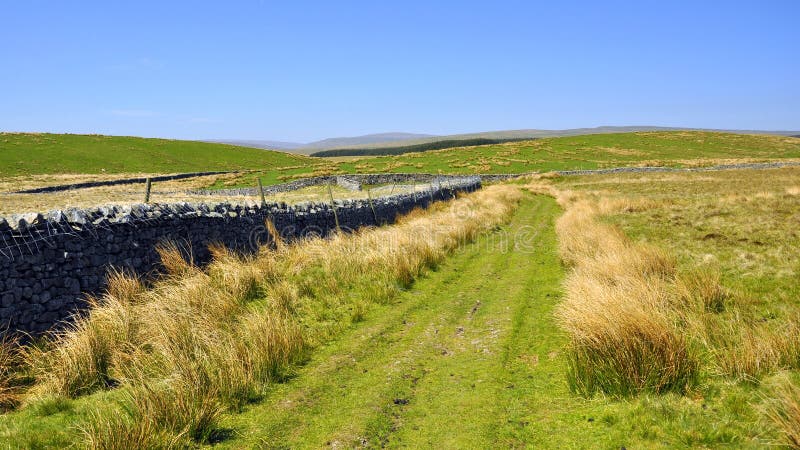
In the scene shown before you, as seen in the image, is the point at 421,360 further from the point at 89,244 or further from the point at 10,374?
the point at 89,244

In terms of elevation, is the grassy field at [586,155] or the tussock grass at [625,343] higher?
the grassy field at [586,155]

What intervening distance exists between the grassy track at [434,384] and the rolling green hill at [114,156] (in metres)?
76.2

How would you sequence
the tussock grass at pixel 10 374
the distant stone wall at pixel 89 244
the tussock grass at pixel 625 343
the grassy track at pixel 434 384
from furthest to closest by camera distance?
the distant stone wall at pixel 89 244 < the tussock grass at pixel 10 374 < the tussock grass at pixel 625 343 < the grassy track at pixel 434 384

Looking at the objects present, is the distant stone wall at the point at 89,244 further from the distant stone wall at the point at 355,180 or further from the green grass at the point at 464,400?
the distant stone wall at the point at 355,180

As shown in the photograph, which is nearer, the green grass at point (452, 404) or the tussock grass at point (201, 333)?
the green grass at point (452, 404)

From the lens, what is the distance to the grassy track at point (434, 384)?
489 cm

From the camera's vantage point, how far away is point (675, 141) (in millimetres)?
100625

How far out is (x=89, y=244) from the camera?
805 centimetres

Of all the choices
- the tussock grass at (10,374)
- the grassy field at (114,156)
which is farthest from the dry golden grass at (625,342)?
the grassy field at (114,156)

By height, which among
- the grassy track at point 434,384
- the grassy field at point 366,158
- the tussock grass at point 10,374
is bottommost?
the grassy track at point 434,384

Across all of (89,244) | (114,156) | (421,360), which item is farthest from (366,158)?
(421,360)

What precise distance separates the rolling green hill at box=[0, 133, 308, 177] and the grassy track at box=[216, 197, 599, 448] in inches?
2998

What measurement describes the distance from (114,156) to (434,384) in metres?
95.1

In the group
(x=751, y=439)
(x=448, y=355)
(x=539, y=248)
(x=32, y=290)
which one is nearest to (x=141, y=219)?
(x=32, y=290)
